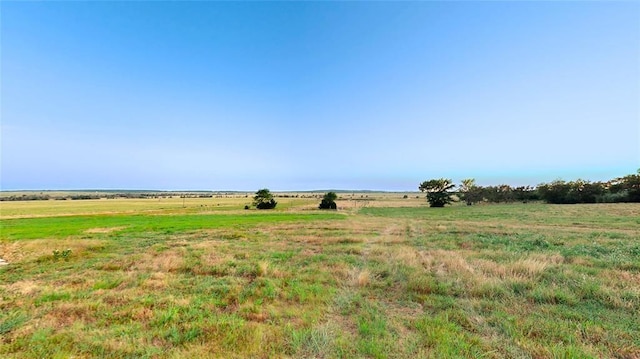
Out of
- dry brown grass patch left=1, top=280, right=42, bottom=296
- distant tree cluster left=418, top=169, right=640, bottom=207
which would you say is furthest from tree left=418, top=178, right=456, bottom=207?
dry brown grass patch left=1, top=280, right=42, bottom=296

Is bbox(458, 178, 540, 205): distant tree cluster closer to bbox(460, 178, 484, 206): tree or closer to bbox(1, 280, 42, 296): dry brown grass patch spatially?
bbox(460, 178, 484, 206): tree

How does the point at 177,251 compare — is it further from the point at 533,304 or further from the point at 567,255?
the point at 567,255

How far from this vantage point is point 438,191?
224ft

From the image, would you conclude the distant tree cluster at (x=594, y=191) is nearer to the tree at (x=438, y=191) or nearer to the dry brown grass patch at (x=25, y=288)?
the tree at (x=438, y=191)

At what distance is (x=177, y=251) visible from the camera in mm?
14203

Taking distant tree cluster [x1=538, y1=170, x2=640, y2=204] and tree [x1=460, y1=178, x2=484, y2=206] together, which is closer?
distant tree cluster [x1=538, y1=170, x2=640, y2=204]

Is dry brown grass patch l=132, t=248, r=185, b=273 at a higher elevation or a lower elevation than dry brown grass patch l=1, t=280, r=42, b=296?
lower

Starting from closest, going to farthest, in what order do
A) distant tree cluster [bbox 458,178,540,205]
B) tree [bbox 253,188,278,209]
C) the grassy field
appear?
the grassy field < tree [bbox 253,188,278,209] < distant tree cluster [bbox 458,178,540,205]

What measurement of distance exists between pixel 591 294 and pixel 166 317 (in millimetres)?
10976

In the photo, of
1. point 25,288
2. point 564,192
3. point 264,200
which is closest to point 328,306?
point 25,288

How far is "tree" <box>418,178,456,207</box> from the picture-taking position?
66.3 metres

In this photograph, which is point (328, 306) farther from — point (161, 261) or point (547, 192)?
point (547, 192)

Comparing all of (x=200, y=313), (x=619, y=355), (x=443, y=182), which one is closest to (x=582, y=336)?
(x=619, y=355)

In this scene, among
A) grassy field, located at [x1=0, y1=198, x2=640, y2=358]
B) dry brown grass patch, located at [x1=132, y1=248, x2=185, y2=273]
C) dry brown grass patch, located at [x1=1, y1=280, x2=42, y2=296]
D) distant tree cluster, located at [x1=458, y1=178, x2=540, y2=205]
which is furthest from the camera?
distant tree cluster, located at [x1=458, y1=178, x2=540, y2=205]
